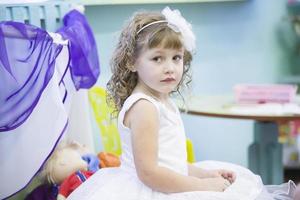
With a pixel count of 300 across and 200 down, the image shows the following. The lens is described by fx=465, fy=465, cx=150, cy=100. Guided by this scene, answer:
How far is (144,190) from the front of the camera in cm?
102

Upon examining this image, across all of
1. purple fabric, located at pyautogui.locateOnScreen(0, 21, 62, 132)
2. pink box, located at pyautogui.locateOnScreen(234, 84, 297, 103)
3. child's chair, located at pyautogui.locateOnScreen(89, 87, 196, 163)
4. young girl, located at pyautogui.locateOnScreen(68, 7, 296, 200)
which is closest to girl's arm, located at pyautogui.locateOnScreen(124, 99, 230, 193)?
young girl, located at pyautogui.locateOnScreen(68, 7, 296, 200)

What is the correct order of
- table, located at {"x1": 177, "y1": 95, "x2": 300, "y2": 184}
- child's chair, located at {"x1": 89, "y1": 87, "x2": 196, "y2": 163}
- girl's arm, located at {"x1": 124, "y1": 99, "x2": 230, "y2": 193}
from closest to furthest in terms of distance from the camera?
girl's arm, located at {"x1": 124, "y1": 99, "x2": 230, "y2": 193} < child's chair, located at {"x1": 89, "y1": 87, "x2": 196, "y2": 163} < table, located at {"x1": 177, "y1": 95, "x2": 300, "y2": 184}

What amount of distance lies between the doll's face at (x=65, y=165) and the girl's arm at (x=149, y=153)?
0.37 meters

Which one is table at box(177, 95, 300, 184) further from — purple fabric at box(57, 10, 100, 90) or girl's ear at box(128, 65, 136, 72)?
girl's ear at box(128, 65, 136, 72)

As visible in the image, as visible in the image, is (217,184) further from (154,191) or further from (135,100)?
(135,100)

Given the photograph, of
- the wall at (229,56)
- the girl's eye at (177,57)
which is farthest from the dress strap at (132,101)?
the wall at (229,56)

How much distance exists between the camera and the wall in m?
2.38

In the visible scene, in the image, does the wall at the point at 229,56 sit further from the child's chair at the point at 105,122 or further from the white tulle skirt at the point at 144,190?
the white tulle skirt at the point at 144,190

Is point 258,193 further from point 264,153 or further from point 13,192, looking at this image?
point 264,153

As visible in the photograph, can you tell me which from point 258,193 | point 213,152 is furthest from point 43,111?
point 213,152

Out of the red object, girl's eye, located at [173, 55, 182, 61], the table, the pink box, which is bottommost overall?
the table

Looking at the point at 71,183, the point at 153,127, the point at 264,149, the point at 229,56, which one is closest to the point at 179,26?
the point at 153,127

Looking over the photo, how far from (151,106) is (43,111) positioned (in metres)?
0.32

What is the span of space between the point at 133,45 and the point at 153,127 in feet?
0.68
